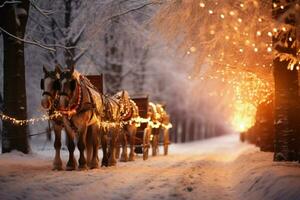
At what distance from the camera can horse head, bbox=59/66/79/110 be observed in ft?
45.3

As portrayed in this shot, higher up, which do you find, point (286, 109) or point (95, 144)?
point (286, 109)

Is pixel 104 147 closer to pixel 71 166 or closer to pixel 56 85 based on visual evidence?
pixel 71 166

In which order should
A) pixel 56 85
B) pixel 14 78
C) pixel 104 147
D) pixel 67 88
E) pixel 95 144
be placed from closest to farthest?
1. pixel 56 85
2. pixel 67 88
3. pixel 95 144
4. pixel 104 147
5. pixel 14 78

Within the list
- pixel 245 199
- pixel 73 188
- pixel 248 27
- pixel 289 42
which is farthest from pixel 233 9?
pixel 73 188

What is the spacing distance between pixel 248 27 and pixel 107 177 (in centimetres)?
551

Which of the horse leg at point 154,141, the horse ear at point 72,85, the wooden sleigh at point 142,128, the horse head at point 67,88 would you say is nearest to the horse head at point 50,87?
the horse head at point 67,88

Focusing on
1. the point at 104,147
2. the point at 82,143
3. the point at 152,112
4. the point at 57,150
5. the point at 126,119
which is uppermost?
the point at 152,112

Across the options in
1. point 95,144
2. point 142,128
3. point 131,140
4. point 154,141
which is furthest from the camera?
point 154,141

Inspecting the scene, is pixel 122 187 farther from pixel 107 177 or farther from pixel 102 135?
pixel 102 135

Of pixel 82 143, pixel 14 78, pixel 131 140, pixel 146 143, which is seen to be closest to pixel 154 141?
pixel 146 143

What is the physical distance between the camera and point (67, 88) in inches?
548

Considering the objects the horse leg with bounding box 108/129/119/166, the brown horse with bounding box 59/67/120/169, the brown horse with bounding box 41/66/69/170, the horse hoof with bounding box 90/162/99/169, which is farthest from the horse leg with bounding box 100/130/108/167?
the brown horse with bounding box 41/66/69/170

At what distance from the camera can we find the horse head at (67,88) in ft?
45.3

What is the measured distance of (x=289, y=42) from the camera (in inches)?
580
